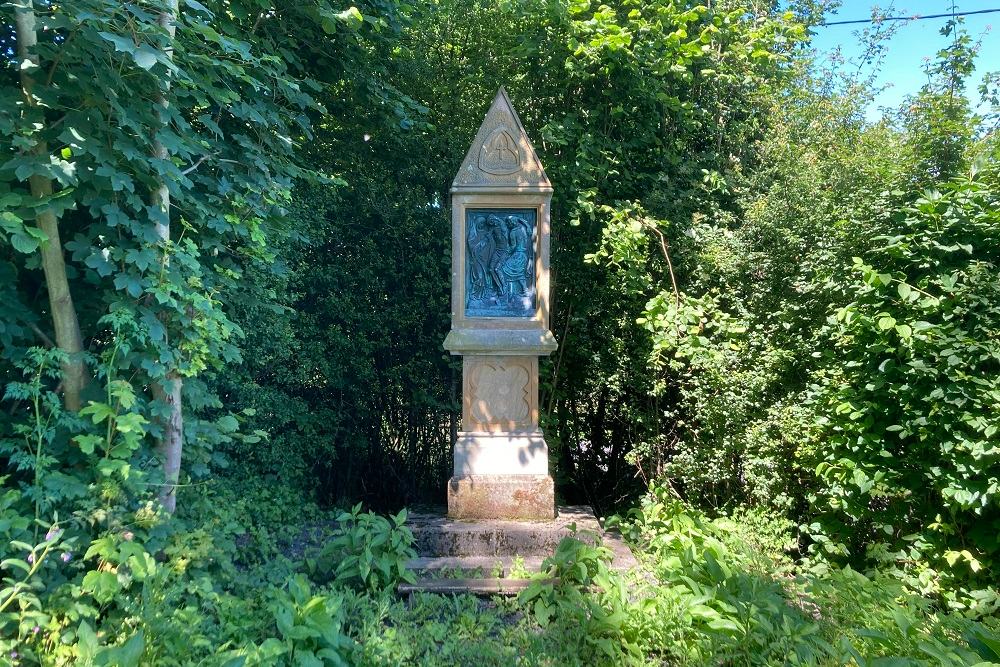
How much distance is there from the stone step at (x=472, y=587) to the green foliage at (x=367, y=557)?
9 centimetres

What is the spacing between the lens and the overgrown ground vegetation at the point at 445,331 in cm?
291

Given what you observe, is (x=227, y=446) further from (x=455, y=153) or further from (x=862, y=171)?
(x=862, y=171)

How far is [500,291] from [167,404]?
8.55ft

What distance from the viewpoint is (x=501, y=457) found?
4.90m

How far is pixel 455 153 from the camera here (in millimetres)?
6484

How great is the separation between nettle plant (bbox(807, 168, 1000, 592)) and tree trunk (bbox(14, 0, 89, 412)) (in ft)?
14.8

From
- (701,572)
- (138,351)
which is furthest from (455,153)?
(701,572)

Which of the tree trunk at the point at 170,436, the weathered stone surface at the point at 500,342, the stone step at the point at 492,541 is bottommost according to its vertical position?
the stone step at the point at 492,541

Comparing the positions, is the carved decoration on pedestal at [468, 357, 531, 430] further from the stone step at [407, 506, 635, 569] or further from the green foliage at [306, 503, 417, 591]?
the green foliage at [306, 503, 417, 591]

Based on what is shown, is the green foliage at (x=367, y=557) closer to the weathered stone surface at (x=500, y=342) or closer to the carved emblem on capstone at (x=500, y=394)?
the carved emblem on capstone at (x=500, y=394)

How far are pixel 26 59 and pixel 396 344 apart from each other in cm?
402

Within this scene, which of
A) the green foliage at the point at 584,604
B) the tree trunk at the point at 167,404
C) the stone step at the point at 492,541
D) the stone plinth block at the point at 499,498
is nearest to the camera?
the green foliage at the point at 584,604

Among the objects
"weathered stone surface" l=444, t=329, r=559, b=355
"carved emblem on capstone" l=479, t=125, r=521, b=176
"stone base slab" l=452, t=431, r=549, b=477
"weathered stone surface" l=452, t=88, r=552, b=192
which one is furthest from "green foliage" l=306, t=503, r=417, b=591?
"carved emblem on capstone" l=479, t=125, r=521, b=176

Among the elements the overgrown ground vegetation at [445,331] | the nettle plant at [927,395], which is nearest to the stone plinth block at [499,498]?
the overgrown ground vegetation at [445,331]
